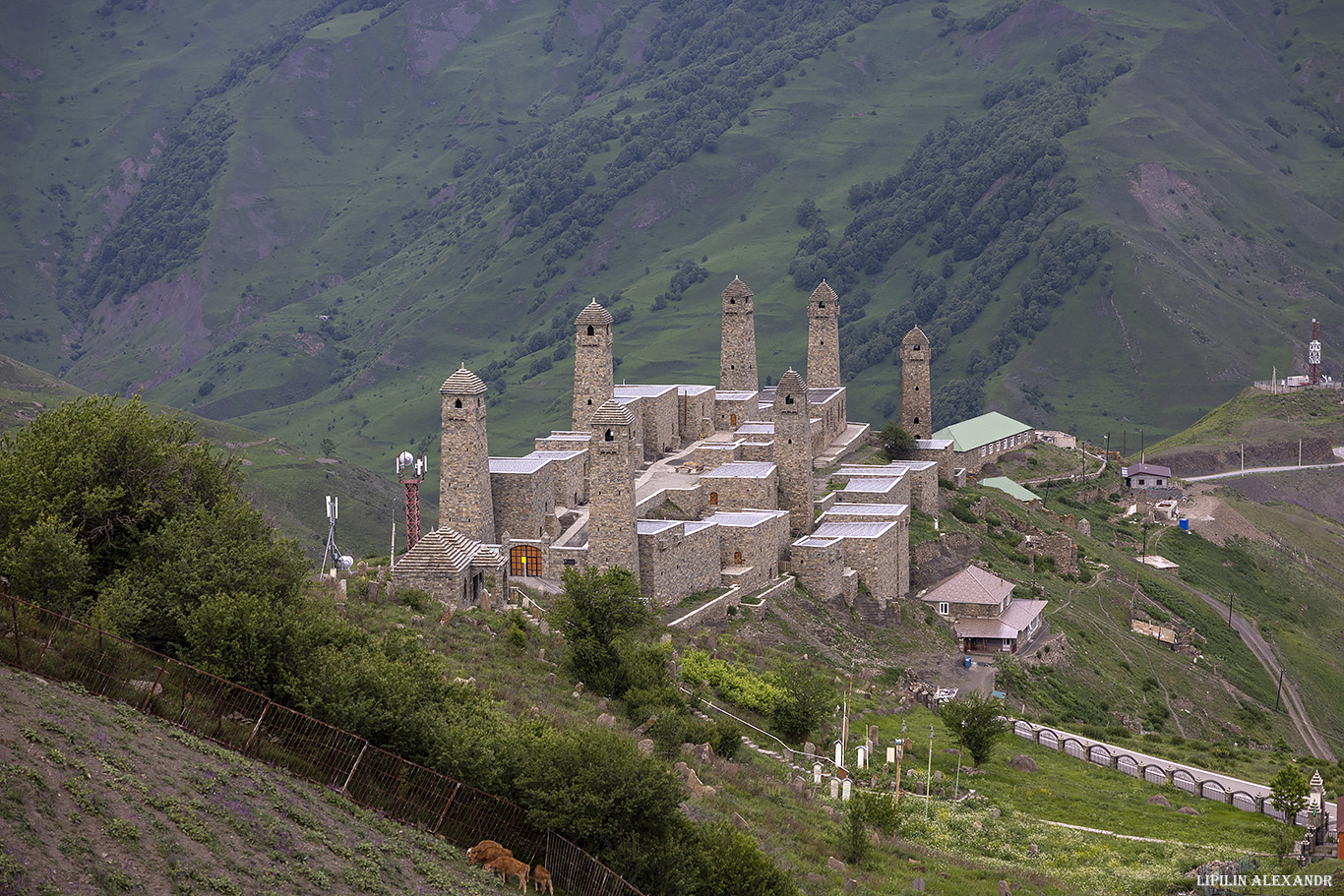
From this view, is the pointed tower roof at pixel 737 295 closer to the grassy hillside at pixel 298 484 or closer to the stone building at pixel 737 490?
the stone building at pixel 737 490

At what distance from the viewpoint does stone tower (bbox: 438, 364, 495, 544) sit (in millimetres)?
42031

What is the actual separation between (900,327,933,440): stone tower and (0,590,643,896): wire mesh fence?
50.1 metres

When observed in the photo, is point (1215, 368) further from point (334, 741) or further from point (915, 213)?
point (334, 741)

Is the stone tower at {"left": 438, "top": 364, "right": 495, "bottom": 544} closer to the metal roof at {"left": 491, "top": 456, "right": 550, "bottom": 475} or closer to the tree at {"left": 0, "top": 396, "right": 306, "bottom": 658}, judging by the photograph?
the metal roof at {"left": 491, "top": 456, "right": 550, "bottom": 475}

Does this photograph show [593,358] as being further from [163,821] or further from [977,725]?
[163,821]

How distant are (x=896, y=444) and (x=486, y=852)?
48465 millimetres

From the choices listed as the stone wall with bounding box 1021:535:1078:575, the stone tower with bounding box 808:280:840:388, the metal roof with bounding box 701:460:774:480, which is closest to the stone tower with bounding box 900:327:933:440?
the stone tower with bounding box 808:280:840:388

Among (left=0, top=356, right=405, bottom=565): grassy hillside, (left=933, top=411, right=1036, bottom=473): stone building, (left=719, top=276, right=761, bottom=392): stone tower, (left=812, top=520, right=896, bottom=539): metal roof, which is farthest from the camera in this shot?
(left=0, top=356, right=405, bottom=565): grassy hillside

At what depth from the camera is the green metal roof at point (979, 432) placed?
80.6 meters

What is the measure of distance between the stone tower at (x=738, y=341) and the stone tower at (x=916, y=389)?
9.53 m

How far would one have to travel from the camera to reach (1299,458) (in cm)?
10975

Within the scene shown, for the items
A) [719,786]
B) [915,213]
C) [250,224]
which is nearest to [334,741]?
[719,786]

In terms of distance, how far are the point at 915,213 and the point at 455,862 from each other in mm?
153033

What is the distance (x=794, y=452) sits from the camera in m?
52.2
